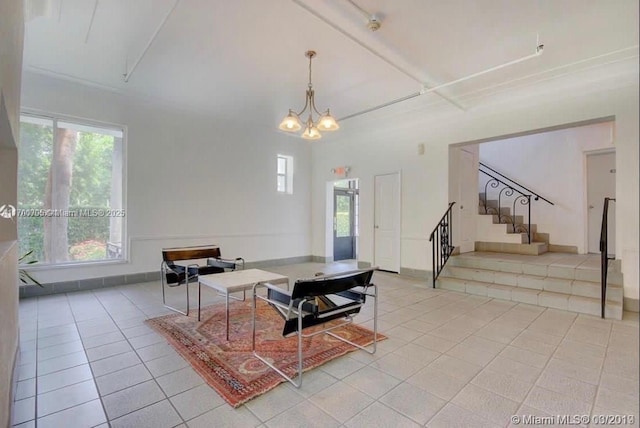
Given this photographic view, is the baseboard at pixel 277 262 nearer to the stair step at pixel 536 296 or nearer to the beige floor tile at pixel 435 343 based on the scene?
the stair step at pixel 536 296

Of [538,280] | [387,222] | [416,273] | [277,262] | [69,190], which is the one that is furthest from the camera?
→ [277,262]

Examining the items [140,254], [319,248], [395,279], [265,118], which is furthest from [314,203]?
[140,254]

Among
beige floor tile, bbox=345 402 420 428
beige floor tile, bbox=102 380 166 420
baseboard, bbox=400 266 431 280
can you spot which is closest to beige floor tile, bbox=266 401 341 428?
beige floor tile, bbox=345 402 420 428

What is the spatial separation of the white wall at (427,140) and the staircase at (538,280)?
0.42 meters

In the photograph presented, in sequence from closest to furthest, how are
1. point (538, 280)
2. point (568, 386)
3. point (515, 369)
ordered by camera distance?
point (568, 386) < point (515, 369) < point (538, 280)

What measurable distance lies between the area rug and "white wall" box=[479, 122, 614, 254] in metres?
5.19

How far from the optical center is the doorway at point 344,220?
8419 mm

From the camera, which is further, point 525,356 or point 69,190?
point 69,190

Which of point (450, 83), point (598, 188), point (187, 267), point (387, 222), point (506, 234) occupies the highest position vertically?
point (450, 83)

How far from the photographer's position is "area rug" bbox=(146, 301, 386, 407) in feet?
7.71

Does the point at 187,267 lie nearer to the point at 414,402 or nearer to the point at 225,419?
the point at 225,419

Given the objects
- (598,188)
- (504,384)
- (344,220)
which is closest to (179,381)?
(504,384)

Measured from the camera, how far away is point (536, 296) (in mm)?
4238

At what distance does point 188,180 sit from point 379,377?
4857 mm
